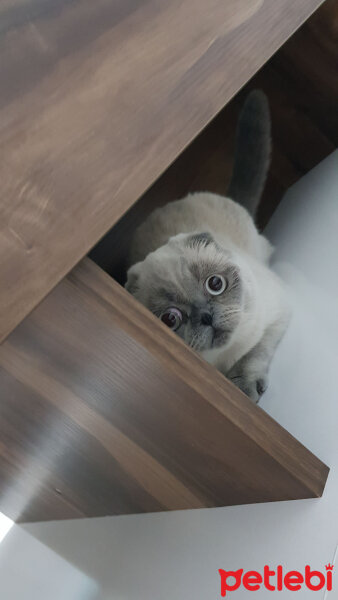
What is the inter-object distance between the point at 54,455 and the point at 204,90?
596 mm

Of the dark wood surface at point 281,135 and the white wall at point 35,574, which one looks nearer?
the white wall at point 35,574

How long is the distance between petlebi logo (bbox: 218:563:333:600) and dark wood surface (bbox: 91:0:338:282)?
76 centimetres

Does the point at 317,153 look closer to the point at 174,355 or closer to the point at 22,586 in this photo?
the point at 174,355

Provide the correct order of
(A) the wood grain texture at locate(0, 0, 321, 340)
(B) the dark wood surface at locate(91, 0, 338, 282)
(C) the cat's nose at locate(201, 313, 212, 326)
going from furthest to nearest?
(B) the dark wood surface at locate(91, 0, 338, 282) < (C) the cat's nose at locate(201, 313, 212, 326) < (A) the wood grain texture at locate(0, 0, 321, 340)

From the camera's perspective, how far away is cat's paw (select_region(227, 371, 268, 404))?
1.11m

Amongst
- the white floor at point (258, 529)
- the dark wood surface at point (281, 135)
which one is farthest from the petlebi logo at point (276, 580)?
the dark wood surface at point (281, 135)

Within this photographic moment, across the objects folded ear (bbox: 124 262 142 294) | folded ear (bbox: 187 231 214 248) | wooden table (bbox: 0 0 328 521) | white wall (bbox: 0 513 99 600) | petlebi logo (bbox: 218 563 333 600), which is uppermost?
folded ear (bbox: 187 231 214 248)

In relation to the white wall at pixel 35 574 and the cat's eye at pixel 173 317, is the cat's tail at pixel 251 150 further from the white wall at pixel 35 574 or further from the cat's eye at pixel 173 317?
the white wall at pixel 35 574

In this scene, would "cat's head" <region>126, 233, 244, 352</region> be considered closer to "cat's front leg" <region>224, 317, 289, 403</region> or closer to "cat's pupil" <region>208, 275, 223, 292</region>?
"cat's pupil" <region>208, 275, 223, 292</region>

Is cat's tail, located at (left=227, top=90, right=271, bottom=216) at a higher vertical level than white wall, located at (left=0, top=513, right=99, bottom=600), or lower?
higher

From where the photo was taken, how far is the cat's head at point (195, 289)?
1.04 metres

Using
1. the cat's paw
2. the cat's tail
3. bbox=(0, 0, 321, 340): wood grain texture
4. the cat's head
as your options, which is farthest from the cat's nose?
the cat's tail

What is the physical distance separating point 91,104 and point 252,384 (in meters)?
0.63

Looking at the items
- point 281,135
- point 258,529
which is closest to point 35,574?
point 258,529
